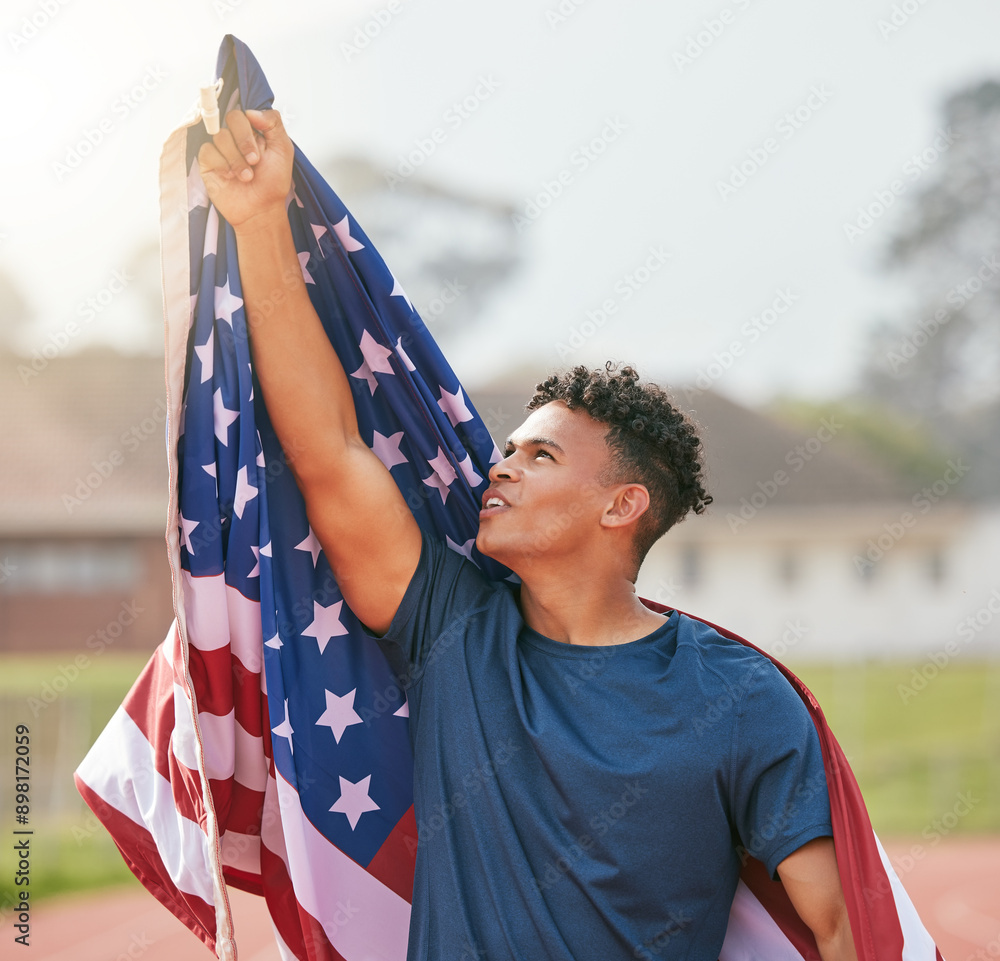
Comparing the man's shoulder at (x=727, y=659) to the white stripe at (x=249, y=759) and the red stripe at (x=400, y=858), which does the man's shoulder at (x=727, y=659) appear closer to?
the red stripe at (x=400, y=858)

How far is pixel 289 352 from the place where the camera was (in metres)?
2.24

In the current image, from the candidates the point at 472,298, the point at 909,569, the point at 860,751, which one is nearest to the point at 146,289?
the point at 472,298

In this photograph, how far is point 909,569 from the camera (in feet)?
77.4

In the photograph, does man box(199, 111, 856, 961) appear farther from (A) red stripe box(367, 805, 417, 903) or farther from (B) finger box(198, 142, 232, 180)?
(A) red stripe box(367, 805, 417, 903)

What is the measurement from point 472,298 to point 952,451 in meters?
13.1

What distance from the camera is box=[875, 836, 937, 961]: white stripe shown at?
2055 mm

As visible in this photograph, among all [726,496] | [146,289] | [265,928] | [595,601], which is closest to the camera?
[595,601]

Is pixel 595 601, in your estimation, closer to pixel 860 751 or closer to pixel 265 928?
pixel 265 928

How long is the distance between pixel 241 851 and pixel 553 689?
0.86 metres

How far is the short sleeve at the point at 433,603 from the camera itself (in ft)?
7.26
